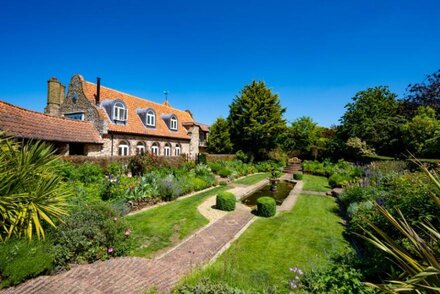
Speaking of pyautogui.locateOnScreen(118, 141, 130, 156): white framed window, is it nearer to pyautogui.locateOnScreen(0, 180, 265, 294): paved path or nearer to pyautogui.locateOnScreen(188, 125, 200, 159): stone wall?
pyautogui.locateOnScreen(188, 125, 200, 159): stone wall

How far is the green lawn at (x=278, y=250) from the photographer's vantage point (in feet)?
17.1

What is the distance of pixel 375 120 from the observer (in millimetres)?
27234

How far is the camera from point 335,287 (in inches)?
172

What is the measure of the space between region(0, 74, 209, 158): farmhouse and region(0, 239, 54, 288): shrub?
37.1ft

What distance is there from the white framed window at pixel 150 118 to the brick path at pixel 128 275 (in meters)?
20.8

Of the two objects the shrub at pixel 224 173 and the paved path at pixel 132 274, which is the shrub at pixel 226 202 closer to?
the paved path at pixel 132 274

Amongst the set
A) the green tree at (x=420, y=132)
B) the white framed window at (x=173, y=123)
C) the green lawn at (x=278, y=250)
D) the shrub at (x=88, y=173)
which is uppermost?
the white framed window at (x=173, y=123)

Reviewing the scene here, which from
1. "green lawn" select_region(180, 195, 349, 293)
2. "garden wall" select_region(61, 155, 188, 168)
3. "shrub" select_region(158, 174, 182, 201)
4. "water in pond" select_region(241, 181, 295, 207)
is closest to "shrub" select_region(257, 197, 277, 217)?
"green lawn" select_region(180, 195, 349, 293)

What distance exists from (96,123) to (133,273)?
1896cm

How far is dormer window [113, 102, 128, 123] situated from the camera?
22.6m

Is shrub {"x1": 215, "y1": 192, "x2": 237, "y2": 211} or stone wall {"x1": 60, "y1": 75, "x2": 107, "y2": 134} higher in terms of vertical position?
stone wall {"x1": 60, "y1": 75, "x2": 107, "y2": 134}

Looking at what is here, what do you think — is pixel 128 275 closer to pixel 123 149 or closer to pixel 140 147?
pixel 123 149

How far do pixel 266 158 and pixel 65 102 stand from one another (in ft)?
83.6

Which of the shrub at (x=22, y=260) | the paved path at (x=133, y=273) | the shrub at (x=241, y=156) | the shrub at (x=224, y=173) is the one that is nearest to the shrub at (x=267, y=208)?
the paved path at (x=133, y=273)
